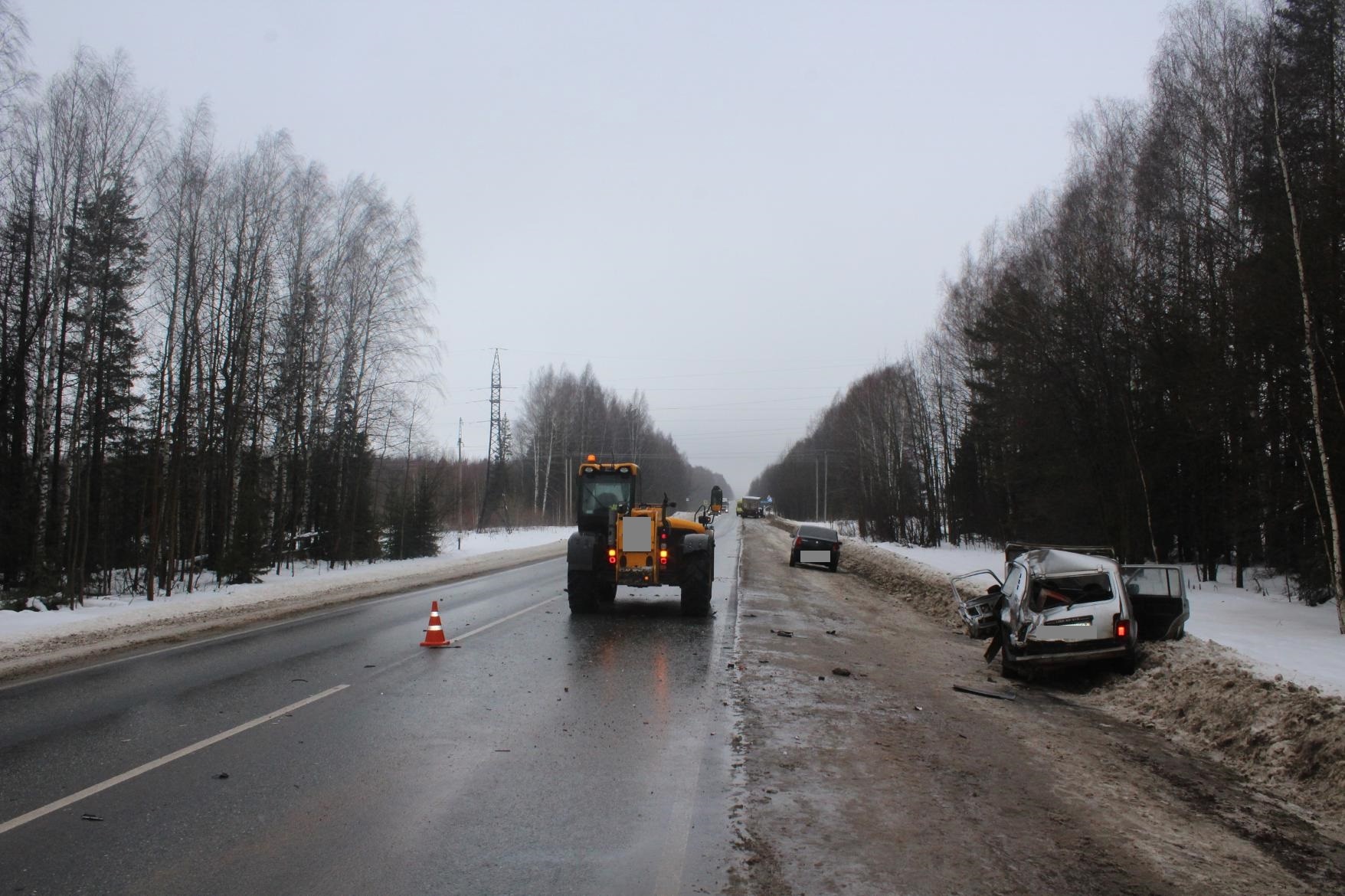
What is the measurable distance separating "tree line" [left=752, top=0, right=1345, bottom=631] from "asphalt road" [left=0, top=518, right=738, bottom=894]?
1124 cm

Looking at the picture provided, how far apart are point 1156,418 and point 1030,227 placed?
604 inches

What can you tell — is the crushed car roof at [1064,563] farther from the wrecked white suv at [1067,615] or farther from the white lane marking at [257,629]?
the white lane marking at [257,629]

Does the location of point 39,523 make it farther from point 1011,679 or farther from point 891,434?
point 891,434

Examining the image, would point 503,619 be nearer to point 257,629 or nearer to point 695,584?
point 695,584

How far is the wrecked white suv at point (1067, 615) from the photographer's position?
9.75 m

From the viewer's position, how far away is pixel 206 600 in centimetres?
1822

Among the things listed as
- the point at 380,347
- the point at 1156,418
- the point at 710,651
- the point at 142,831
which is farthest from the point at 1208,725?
the point at 380,347

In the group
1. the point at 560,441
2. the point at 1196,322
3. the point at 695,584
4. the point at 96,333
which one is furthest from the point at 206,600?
the point at 560,441

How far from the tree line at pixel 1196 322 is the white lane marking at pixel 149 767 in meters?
14.3

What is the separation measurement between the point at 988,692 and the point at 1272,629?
6622 mm

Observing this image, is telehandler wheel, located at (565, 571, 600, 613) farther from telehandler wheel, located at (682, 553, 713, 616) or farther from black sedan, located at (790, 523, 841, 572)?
black sedan, located at (790, 523, 841, 572)

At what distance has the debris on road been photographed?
369 inches

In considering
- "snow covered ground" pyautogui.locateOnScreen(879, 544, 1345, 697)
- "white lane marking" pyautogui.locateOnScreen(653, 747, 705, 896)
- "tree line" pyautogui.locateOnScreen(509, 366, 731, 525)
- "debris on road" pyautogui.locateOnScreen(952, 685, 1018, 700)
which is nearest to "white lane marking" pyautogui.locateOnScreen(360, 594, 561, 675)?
"white lane marking" pyautogui.locateOnScreen(653, 747, 705, 896)

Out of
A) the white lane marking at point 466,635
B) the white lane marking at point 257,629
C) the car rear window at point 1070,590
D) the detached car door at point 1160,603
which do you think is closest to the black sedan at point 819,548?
the white lane marking at point 257,629
